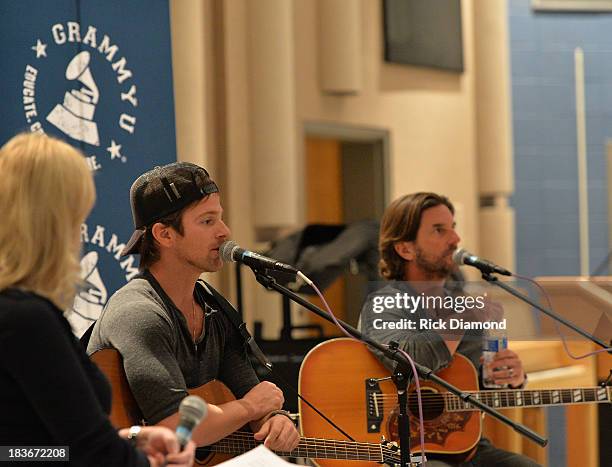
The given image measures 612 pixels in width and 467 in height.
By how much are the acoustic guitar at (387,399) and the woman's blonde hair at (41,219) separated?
159 centimetres

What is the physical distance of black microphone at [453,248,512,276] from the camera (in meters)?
3.63

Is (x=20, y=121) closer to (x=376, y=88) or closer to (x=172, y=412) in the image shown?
(x=172, y=412)

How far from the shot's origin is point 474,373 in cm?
380

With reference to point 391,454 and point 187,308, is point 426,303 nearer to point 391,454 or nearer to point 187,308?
point 391,454

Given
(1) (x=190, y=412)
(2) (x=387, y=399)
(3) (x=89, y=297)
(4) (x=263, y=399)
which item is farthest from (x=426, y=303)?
(1) (x=190, y=412)

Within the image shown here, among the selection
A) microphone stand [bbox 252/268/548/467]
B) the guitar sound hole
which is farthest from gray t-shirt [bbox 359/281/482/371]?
microphone stand [bbox 252/268/548/467]

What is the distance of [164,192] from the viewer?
3.13 metres

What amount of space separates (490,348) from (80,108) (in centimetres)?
179

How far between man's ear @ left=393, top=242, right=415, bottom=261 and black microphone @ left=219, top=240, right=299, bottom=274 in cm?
116

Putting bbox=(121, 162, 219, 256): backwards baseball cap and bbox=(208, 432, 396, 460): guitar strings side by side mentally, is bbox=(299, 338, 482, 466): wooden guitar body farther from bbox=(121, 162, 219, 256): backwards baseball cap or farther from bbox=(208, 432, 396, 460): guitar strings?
bbox=(121, 162, 219, 256): backwards baseball cap

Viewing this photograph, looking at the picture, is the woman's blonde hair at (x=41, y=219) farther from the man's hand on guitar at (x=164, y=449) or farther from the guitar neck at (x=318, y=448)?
the guitar neck at (x=318, y=448)

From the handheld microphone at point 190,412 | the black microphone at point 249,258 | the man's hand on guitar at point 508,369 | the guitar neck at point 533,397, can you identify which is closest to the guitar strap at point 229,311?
the black microphone at point 249,258

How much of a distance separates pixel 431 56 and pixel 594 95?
174 cm

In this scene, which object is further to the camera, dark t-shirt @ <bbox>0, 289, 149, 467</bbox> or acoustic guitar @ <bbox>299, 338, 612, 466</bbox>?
acoustic guitar @ <bbox>299, 338, 612, 466</bbox>
